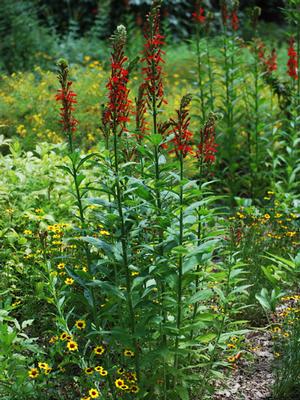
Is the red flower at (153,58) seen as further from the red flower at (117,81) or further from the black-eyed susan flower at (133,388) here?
the black-eyed susan flower at (133,388)

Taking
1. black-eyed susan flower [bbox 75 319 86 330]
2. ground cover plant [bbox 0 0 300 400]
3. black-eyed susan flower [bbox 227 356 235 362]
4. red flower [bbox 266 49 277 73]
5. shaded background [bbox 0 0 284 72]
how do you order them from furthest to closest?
A: shaded background [bbox 0 0 284 72]
red flower [bbox 266 49 277 73]
black-eyed susan flower [bbox 227 356 235 362]
black-eyed susan flower [bbox 75 319 86 330]
ground cover plant [bbox 0 0 300 400]

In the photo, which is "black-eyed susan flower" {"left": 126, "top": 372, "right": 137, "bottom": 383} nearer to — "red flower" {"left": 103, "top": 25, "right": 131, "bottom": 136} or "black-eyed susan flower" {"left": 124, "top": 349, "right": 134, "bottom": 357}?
"black-eyed susan flower" {"left": 124, "top": 349, "right": 134, "bottom": 357}

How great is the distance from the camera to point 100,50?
419 inches

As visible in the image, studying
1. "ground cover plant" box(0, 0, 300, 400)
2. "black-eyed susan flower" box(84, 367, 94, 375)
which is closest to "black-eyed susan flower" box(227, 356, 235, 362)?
"ground cover plant" box(0, 0, 300, 400)

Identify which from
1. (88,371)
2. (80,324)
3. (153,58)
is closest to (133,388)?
(88,371)

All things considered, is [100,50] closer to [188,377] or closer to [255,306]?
[255,306]

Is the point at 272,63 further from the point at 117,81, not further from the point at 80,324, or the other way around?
the point at 80,324

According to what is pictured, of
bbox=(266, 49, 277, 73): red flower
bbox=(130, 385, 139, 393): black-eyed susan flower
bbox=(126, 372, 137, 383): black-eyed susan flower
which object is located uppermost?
bbox=(266, 49, 277, 73): red flower

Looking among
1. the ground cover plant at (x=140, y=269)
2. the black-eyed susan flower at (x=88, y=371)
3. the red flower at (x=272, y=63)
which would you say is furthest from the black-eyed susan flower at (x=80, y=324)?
the red flower at (x=272, y=63)

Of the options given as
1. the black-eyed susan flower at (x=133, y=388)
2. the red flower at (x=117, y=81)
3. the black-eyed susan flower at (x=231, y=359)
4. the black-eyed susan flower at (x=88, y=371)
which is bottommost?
the black-eyed susan flower at (x=231, y=359)

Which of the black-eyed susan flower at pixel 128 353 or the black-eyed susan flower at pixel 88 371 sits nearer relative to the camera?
the black-eyed susan flower at pixel 88 371

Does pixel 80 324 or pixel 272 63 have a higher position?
pixel 272 63

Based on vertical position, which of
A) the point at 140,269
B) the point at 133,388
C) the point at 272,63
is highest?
the point at 272,63

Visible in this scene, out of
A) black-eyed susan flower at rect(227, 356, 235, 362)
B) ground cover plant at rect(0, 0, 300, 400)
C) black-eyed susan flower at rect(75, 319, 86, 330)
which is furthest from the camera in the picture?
black-eyed susan flower at rect(227, 356, 235, 362)
